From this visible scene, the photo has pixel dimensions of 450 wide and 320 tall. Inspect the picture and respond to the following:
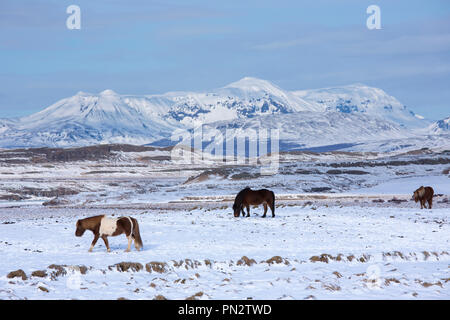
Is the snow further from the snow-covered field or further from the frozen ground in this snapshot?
the frozen ground

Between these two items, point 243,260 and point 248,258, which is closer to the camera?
point 243,260

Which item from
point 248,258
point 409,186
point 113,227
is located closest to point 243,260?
point 248,258

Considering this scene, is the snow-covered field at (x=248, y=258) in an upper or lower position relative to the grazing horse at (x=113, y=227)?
lower

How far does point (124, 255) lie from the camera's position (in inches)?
827

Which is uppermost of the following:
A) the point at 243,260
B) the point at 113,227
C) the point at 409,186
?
the point at 113,227

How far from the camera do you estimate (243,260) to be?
68.2 ft

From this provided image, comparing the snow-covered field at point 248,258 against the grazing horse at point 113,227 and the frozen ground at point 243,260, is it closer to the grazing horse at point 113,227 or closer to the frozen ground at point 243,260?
the frozen ground at point 243,260

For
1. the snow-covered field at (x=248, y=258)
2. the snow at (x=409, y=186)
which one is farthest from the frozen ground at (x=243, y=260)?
the snow at (x=409, y=186)

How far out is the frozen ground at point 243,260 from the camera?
16.5 m

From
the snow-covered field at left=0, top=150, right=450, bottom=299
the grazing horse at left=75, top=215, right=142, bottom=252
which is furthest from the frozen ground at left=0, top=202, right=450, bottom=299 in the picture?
the grazing horse at left=75, top=215, right=142, bottom=252

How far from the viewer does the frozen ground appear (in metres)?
16.5

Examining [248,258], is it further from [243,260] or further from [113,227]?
[113,227]
